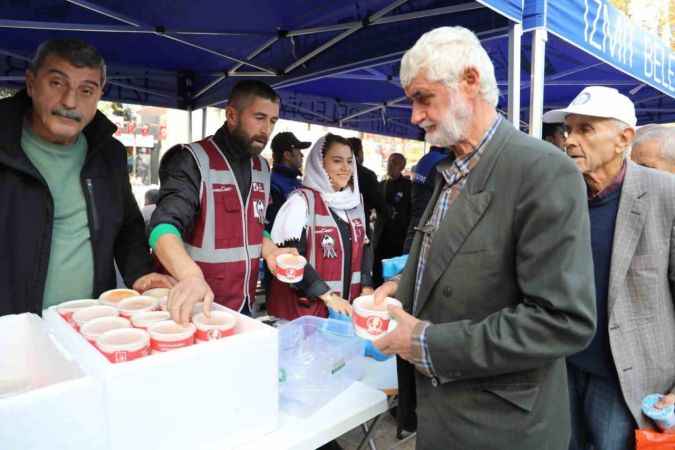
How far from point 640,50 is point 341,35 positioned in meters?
2.65

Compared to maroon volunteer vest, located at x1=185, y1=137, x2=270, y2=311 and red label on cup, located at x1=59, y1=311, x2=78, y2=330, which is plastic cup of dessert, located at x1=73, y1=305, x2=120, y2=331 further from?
maroon volunteer vest, located at x1=185, y1=137, x2=270, y2=311

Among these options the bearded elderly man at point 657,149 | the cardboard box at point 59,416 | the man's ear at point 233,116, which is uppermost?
the man's ear at point 233,116

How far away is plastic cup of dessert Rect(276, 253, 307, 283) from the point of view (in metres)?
1.94

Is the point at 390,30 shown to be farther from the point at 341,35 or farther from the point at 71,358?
the point at 71,358

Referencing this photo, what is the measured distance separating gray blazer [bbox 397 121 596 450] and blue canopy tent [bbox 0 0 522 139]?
55.0 inches

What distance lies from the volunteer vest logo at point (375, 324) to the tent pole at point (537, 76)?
6.19 ft

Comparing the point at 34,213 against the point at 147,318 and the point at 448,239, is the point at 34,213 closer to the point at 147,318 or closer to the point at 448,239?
the point at 147,318

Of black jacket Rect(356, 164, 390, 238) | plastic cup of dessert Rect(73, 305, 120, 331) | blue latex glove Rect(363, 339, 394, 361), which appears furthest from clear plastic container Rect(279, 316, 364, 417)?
black jacket Rect(356, 164, 390, 238)

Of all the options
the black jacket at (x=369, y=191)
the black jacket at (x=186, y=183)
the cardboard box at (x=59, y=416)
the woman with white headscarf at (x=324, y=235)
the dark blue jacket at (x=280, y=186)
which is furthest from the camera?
the black jacket at (x=369, y=191)

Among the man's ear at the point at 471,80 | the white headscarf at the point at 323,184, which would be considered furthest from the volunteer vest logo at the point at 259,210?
the man's ear at the point at 471,80

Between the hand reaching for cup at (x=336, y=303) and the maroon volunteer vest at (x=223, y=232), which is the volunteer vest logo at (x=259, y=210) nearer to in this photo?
the maroon volunteer vest at (x=223, y=232)

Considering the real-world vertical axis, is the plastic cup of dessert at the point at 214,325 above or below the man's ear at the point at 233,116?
below

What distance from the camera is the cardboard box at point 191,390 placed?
3.07 ft

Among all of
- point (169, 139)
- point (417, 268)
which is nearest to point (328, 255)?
point (417, 268)
